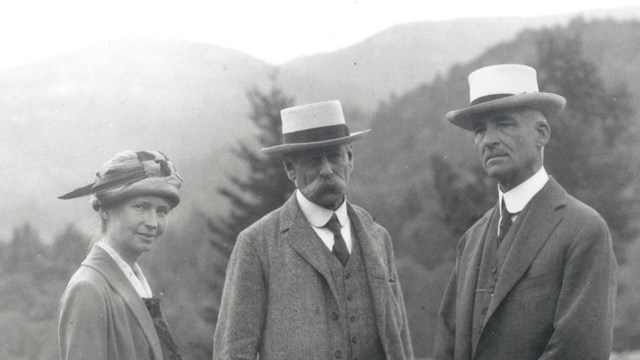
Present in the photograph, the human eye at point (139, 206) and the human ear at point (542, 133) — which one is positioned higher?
the human ear at point (542, 133)

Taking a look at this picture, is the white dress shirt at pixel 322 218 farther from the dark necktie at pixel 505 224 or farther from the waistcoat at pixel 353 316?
the dark necktie at pixel 505 224

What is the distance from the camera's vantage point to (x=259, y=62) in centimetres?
720

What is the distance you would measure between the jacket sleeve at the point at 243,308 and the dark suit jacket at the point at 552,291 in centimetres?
92

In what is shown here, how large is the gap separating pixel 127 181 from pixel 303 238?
86 centimetres

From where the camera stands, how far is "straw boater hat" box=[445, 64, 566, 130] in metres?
3.04

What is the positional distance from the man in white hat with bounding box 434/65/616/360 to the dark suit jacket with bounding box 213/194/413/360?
379 millimetres

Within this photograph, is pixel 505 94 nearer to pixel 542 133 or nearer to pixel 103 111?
pixel 542 133

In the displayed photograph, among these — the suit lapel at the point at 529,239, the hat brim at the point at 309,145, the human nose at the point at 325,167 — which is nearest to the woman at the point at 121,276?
the hat brim at the point at 309,145

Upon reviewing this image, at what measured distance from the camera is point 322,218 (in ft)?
11.1

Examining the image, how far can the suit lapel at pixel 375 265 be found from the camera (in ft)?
10.5

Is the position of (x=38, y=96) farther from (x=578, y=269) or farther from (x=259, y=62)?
(x=578, y=269)

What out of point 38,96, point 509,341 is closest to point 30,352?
point 38,96

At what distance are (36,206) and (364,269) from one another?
486 cm

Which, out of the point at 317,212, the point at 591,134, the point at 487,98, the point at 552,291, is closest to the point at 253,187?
the point at 591,134
